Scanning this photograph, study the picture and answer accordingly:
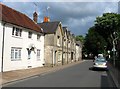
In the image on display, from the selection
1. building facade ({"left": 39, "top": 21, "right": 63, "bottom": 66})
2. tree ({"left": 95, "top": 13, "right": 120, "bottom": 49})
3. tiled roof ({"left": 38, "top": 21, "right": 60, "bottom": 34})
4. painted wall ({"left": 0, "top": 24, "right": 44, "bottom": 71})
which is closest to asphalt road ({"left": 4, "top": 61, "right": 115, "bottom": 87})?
painted wall ({"left": 0, "top": 24, "right": 44, "bottom": 71})

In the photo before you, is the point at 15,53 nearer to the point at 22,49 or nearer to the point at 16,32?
the point at 22,49

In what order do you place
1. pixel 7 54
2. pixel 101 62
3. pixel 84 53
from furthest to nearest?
pixel 84 53
pixel 101 62
pixel 7 54

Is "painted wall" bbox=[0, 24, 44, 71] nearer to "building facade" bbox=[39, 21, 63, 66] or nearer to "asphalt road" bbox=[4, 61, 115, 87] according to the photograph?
"building facade" bbox=[39, 21, 63, 66]

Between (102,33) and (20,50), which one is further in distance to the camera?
(102,33)

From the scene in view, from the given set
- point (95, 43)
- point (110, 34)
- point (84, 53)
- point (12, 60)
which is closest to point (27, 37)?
point (12, 60)

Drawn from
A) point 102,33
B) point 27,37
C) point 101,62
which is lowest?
point 101,62

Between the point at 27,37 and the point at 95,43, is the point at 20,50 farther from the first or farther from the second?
the point at 95,43

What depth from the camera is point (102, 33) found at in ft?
211

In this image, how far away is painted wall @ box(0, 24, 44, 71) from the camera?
929 inches

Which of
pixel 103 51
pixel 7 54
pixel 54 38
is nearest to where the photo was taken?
pixel 7 54

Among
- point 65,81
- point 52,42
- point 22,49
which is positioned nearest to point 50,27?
point 52,42

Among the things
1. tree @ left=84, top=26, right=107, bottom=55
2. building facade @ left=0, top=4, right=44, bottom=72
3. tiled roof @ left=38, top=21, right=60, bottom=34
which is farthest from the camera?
tree @ left=84, top=26, right=107, bottom=55

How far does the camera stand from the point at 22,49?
27.2 metres

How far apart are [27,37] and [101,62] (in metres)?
9.65
